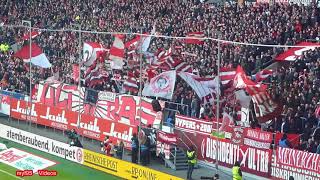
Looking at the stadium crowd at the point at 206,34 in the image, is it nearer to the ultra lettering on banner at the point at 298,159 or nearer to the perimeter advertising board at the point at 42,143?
the ultra lettering on banner at the point at 298,159

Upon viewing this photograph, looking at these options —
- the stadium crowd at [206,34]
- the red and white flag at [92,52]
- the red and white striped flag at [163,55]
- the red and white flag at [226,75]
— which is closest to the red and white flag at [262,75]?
the stadium crowd at [206,34]

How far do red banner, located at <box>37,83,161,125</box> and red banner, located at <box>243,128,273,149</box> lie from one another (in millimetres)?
5887

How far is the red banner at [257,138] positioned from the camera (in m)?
28.5

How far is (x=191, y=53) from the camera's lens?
37688 mm

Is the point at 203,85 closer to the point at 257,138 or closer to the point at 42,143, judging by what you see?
the point at 257,138

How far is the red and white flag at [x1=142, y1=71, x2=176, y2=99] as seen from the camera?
31625 mm

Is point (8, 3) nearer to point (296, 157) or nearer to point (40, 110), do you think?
point (40, 110)

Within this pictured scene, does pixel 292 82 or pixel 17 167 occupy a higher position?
pixel 292 82

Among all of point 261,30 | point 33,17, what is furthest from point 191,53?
point 33,17

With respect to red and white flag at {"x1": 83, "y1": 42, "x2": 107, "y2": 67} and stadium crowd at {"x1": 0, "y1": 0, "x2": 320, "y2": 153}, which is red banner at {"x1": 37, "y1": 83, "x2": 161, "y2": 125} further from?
red and white flag at {"x1": 83, "y1": 42, "x2": 107, "y2": 67}

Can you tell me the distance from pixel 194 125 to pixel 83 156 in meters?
5.84

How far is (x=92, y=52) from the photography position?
3709 centimetres

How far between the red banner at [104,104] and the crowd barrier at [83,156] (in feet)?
8.47

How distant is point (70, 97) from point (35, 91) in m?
4.52
